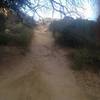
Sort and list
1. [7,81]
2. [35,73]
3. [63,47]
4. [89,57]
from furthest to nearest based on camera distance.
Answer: [63,47] < [89,57] < [35,73] < [7,81]

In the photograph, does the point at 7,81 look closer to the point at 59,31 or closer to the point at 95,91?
the point at 95,91

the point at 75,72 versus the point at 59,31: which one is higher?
the point at 59,31

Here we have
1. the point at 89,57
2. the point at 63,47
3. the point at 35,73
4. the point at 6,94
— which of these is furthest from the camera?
the point at 63,47

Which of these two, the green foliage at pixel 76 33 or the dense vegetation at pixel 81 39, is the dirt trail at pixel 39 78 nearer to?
the dense vegetation at pixel 81 39

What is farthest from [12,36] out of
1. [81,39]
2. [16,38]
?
[81,39]

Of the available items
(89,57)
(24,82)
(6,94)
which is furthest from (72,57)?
(6,94)

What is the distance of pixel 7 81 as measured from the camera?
873 centimetres

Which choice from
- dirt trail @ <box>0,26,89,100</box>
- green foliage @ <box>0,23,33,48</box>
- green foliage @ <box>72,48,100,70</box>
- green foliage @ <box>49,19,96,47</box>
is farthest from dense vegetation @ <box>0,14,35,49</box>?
green foliage @ <box>72,48,100,70</box>

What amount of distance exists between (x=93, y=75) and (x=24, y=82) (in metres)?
2.63

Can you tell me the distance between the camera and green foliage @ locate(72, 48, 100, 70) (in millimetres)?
10305

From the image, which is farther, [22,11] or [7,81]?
[22,11]

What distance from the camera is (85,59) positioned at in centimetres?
1052

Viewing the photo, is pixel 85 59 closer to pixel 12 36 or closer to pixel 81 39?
pixel 81 39

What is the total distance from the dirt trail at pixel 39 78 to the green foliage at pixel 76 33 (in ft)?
2.66
